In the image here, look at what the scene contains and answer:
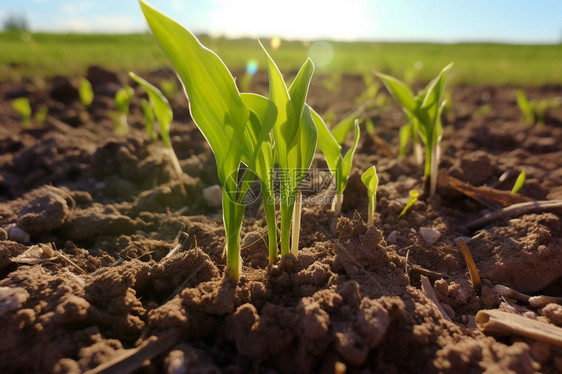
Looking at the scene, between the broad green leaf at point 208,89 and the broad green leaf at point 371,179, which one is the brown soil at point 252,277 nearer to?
the broad green leaf at point 371,179

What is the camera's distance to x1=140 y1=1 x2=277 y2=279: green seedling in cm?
87

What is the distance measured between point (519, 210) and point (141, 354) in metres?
1.56

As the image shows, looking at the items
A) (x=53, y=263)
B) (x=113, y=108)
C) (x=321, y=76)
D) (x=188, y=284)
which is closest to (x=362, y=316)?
(x=188, y=284)

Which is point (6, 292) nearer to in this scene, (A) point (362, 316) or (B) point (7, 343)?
(B) point (7, 343)

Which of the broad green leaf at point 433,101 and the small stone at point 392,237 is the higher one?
the broad green leaf at point 433,101

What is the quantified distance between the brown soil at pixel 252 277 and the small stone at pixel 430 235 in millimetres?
27

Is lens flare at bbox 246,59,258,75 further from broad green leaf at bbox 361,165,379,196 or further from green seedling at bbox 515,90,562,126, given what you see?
broad green leaf at bbox 361,165,379,196

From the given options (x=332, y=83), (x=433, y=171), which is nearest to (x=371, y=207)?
(x=433, y=171)

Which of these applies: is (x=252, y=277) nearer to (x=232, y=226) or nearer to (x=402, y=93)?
(x=232, y=226)

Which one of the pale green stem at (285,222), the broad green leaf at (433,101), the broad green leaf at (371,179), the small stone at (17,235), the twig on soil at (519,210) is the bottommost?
the small stone at (17,235)

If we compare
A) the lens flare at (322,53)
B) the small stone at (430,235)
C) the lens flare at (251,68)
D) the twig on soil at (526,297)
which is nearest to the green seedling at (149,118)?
the small stone at (430,235)

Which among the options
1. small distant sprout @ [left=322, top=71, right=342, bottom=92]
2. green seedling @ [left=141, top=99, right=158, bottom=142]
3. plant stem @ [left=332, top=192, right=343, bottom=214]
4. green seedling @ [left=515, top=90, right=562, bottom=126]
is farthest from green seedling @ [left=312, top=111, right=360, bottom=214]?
small distant sprout @ [left=322, top=71, right=342, bottom=92]

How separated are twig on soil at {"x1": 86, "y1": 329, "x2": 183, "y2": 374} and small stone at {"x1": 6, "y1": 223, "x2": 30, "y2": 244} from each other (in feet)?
2.77

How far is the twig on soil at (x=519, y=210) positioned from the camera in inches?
59.8
